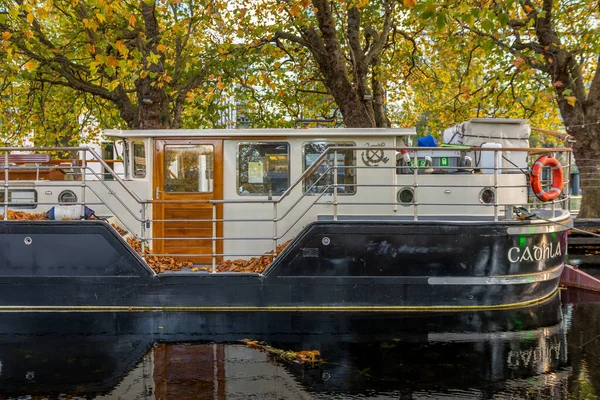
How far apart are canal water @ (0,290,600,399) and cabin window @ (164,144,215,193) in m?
2.00

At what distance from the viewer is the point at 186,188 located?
8523 mm

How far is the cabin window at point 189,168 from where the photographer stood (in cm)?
851

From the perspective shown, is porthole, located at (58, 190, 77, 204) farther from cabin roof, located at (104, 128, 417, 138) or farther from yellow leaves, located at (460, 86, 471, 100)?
yellow leaves, located at (460, 86, 471, 100)

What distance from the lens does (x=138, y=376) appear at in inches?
220

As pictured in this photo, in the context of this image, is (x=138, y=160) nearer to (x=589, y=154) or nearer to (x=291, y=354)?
(x=291, y=354)

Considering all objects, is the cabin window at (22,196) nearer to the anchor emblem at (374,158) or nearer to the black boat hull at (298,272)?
the black boat hull at (298,272)

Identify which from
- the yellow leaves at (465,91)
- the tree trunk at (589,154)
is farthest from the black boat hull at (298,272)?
the tree trunk at (589,154)

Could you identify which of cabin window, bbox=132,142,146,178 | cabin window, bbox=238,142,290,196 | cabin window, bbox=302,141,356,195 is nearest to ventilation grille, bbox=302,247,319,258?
cabin window, bbox=302,141,356,195

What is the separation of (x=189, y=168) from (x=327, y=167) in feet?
7.08

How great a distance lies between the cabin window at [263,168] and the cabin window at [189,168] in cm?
48

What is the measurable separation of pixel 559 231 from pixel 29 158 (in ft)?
27.7

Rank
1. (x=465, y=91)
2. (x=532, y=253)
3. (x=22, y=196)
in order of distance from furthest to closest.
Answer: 1. (x=465, y=91)
2. (x=22, y=196)
3. (x=532, y=253)

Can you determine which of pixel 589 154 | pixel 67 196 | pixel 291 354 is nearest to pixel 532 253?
pixel 291 354

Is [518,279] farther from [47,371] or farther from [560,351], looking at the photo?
[47,371]
